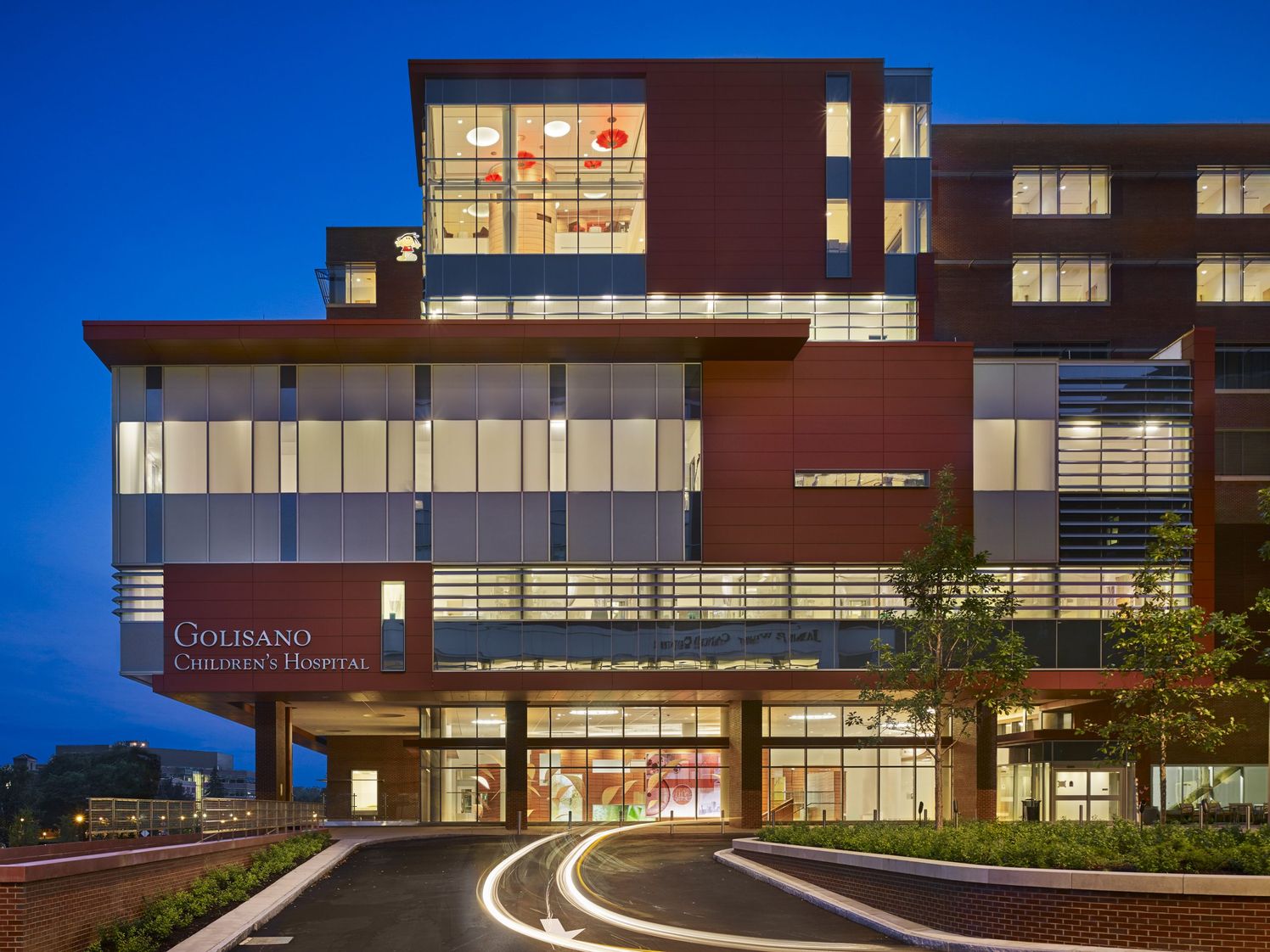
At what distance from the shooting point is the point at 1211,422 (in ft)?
125

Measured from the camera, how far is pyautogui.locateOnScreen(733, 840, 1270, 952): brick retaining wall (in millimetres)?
14227

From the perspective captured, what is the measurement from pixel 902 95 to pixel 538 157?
14801 millimetres

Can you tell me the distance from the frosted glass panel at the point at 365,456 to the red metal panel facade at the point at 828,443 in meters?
11.4

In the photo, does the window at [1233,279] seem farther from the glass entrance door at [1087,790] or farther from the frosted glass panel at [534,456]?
the frosted glass panel at [534,456]

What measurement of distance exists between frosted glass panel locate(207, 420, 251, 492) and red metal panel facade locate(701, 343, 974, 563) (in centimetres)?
1610

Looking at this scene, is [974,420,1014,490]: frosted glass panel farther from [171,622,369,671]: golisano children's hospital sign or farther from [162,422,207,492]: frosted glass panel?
[162,422,207,492]: frosted glass panel

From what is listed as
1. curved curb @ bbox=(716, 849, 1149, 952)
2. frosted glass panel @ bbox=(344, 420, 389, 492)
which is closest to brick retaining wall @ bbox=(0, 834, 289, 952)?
curved curb @ bbox=(716, 849, 1149, 952)

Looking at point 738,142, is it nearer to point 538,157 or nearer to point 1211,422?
point 538,157

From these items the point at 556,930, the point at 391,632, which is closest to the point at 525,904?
the point at 556,930

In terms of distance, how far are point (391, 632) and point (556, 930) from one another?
20360 millimetres

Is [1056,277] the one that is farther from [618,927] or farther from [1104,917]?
[618,927]

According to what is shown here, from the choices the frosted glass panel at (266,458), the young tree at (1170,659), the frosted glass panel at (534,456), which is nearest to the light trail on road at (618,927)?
the young tree at (1170,659)

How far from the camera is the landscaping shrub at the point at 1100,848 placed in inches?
589

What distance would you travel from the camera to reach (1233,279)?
50.3m
